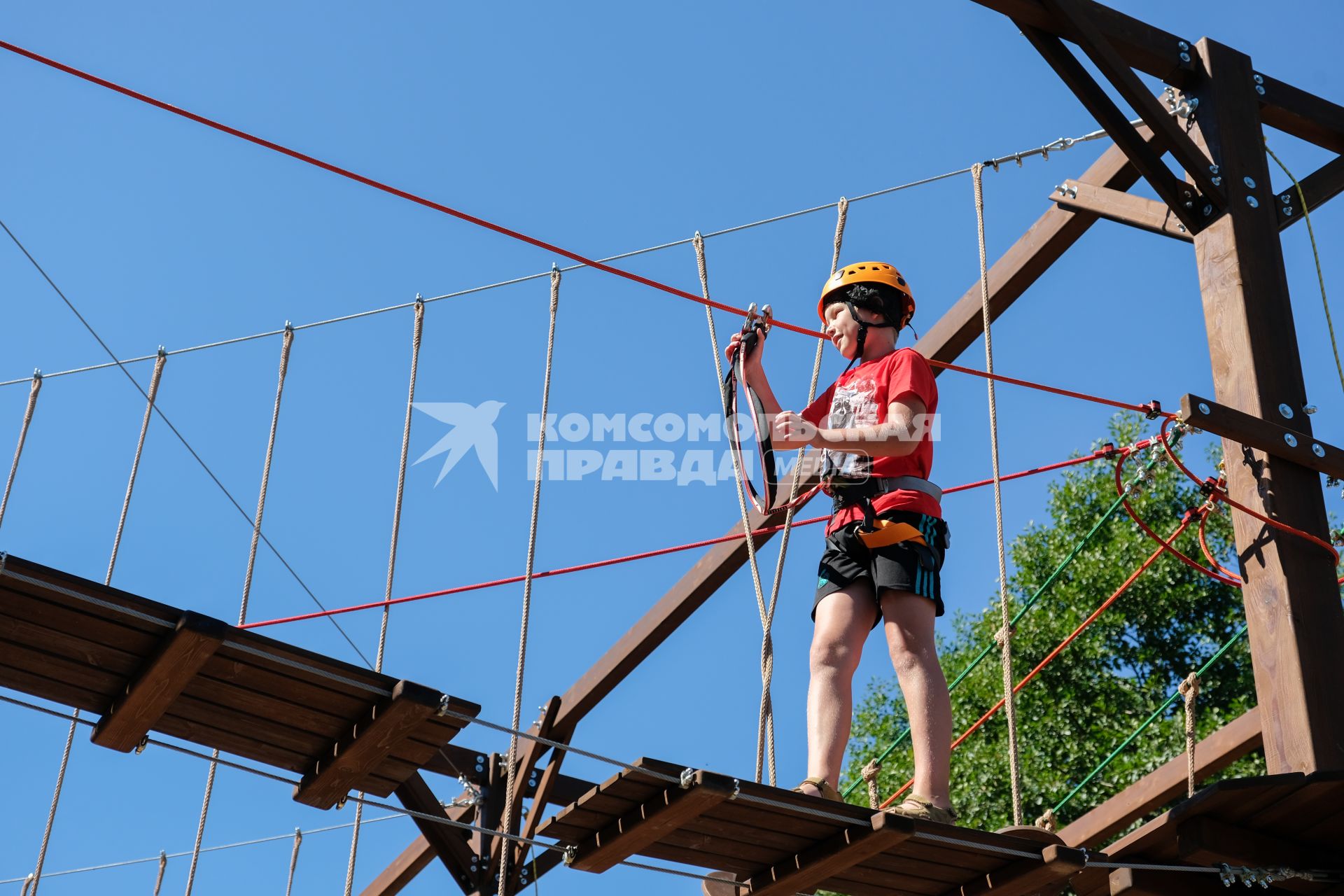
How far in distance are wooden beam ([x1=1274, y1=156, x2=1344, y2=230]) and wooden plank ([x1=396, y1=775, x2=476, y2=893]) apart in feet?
10.7

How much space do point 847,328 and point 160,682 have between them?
2.02 m

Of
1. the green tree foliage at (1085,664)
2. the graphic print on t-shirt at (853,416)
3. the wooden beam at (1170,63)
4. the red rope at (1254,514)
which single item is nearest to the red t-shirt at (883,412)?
the graphic print on t-shirt at (853,416)

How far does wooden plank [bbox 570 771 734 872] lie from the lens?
3740mm

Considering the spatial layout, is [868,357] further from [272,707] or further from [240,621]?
[240,621]

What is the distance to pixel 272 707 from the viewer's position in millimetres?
3986

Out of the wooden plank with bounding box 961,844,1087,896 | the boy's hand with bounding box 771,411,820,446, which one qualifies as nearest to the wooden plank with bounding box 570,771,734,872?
the wooden plank with bounding box 961,844,1087,896

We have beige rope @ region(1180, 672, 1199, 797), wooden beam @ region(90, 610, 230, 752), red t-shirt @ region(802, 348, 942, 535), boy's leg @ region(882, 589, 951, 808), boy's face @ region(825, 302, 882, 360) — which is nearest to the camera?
wooden beam @ region(90, 610, 230, 752)

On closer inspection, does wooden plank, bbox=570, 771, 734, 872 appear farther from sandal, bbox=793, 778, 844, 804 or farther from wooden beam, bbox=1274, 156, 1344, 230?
wooden beam, bbox=1274, 156, 1344, 230

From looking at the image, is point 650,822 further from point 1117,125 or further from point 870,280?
point 1117,125

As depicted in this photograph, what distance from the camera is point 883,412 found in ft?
14.3

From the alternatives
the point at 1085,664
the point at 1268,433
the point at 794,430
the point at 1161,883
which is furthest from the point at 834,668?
the point at 1085,664

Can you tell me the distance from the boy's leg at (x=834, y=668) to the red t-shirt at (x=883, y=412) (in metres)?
0.21

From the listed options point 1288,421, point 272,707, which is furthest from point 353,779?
point 1288,421

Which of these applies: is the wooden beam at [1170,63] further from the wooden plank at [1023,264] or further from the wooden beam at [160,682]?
the wooden beam at [160,682]
